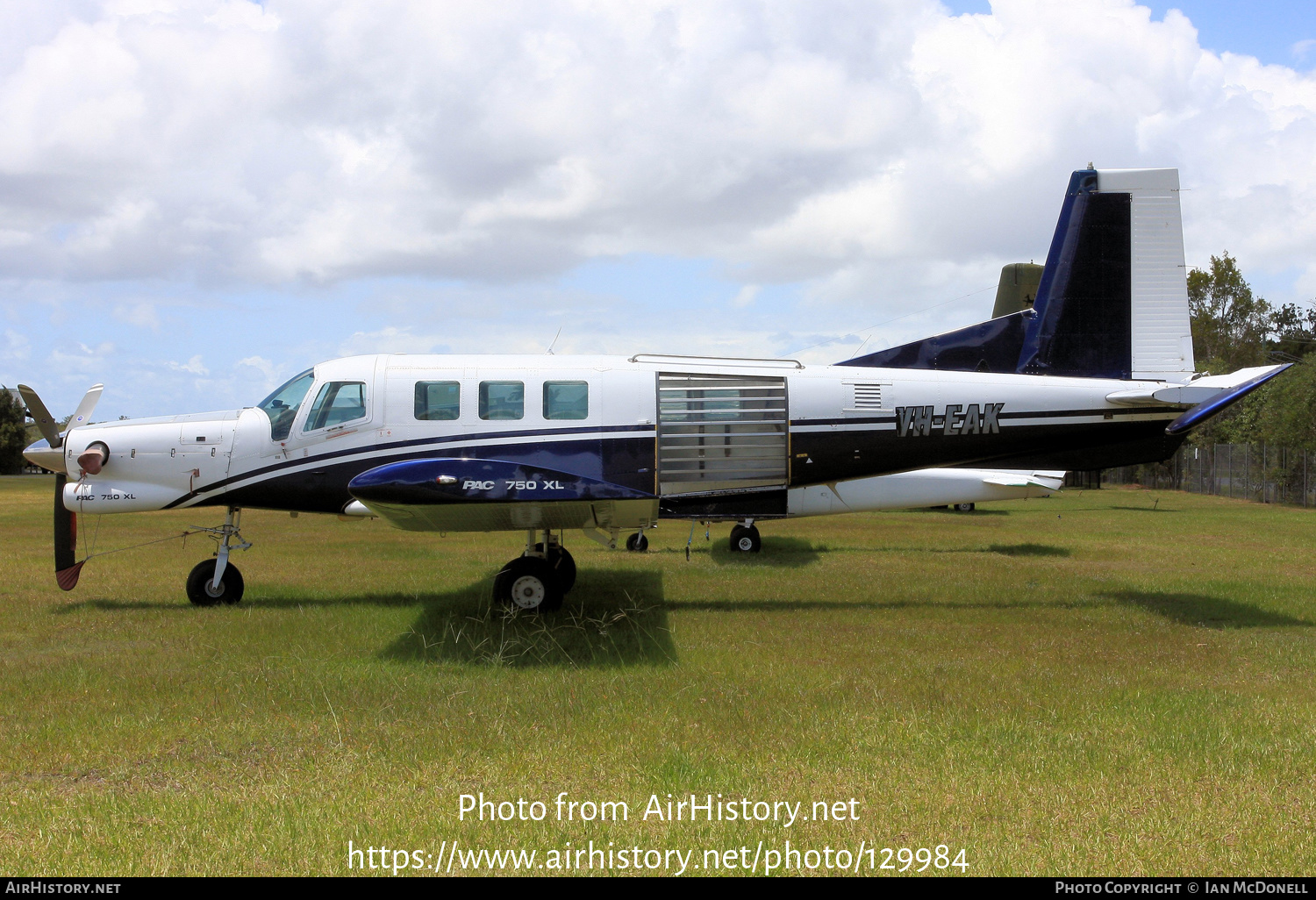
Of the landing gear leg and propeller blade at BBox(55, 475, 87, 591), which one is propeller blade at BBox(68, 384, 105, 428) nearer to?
propeller blade at BBox(55, 475, 87, 591)

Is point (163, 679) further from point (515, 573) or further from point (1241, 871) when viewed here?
point (1241, 871)

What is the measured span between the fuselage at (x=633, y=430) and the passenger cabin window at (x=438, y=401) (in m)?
0.02

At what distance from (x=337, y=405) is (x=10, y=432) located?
233ft

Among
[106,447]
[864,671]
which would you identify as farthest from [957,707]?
[106,447]

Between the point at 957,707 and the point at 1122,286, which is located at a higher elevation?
the point at 1122,286

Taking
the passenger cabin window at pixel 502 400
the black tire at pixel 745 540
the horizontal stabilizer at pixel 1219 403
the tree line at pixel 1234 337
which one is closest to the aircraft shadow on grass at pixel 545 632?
the passenger cabin window at pixel 502 400

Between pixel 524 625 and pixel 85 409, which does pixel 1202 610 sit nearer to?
pixel 524 625

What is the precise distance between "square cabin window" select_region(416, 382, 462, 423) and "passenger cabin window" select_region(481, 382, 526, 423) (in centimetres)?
28

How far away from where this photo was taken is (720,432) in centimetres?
1024

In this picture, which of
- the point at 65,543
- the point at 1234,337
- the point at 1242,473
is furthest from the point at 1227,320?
the point at 65,543

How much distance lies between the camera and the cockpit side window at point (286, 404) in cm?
1039
